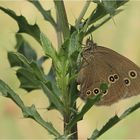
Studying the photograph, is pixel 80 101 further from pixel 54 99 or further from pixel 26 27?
pixel 54 99

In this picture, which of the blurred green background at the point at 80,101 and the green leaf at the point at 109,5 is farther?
the blurred green background at the point at 80,101

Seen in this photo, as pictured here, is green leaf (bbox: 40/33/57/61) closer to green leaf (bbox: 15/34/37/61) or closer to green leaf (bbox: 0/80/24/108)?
green leaf (bbox: 0/80/24/108)

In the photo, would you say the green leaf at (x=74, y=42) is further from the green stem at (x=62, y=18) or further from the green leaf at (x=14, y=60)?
the green leaf at (x=14, y=60)

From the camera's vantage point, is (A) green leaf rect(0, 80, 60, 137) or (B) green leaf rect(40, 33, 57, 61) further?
(A) green leaf rect(0, 80, 60, 137)

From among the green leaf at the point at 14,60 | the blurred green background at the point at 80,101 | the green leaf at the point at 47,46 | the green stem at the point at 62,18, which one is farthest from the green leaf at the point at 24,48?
the blurred green background at the point at 80,101

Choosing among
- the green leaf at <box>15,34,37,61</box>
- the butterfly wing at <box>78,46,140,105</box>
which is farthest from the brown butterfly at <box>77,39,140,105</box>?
the green leaf at <box>15,34,37,61</box>

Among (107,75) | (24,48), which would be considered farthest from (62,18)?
(24,48)

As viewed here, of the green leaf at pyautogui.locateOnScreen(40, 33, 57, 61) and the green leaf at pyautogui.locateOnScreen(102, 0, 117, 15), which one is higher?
the green leaf at pyautogui.locateOnScreen(102, 0, 117, 15)

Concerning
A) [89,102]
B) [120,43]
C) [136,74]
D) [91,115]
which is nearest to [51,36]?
[120,43]
